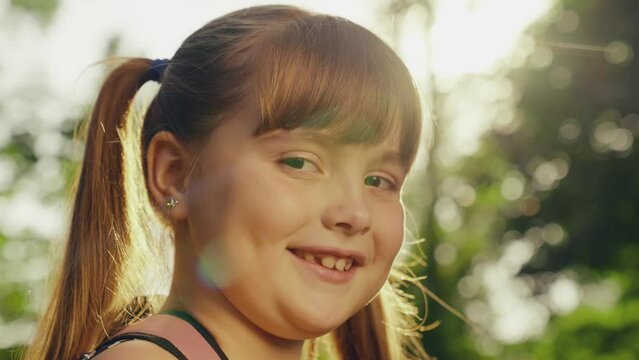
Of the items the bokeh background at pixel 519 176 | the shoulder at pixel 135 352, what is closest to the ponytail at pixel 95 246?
the shoulder at pixel 135 352

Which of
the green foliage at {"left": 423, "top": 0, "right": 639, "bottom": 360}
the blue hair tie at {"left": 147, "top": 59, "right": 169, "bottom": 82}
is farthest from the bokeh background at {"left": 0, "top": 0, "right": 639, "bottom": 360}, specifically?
the blue hair tie at {"left": 147, "top": 59, "right": 169, "bottom": 82}

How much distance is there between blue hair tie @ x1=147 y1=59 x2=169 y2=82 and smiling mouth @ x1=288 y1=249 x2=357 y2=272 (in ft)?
2.31

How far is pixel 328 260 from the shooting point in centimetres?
234

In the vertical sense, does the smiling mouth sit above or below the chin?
above

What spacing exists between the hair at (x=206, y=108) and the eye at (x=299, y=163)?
0.07 m

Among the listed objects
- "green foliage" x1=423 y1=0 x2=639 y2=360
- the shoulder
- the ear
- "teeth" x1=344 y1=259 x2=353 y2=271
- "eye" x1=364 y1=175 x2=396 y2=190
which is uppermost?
"eye" x1=364 y1=175 x2=396 y2=190

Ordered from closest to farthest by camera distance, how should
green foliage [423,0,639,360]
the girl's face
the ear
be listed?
the girl's face → the ear → green foliage [423,0,639,360]

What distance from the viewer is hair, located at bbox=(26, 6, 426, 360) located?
2.35 metres

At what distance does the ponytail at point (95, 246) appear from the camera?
2.61 m

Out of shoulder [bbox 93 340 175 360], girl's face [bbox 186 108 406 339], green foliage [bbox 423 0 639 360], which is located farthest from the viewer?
green foliage [bbox 423 0 639 360]

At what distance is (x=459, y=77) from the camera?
60.6ft

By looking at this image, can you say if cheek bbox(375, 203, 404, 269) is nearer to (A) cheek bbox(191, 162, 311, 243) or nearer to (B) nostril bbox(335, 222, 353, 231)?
(B) nostril bbox(335, 222, 353, 231)

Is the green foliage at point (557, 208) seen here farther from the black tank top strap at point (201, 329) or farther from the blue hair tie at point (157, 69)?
the black tank top strap at point (201, 329)

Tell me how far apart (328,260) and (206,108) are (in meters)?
0.45
